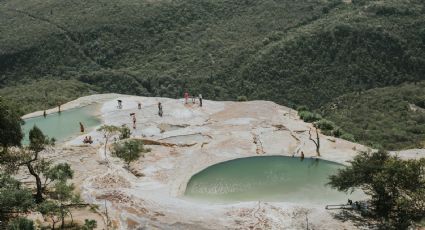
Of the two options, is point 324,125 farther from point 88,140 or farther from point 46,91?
point 46,91

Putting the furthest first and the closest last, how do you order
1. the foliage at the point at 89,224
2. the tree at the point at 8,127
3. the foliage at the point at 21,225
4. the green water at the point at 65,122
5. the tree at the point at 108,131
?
1. the green water at the point at 65,122
2. the tree at the point at 108,131
3. the tree at the point at 8,127
4. the foliage at the point at 89,224
5. the foliage at the point at 21,225

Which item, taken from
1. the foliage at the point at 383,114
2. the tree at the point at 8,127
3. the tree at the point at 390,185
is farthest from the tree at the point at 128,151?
the foliage at the point at 383,114

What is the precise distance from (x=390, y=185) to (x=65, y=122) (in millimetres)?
30530

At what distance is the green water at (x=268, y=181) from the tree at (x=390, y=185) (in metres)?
2.13

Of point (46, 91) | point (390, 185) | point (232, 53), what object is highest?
point (232, 53)

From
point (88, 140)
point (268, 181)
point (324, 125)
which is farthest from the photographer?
point (324, 125)

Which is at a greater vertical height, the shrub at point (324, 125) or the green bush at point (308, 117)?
the green bush at point (308, 117)

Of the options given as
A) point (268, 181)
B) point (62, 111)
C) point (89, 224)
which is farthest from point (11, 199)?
point (62, 111)

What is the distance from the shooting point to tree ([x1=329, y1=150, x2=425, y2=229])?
2344 centimetres

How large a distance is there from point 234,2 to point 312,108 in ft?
148

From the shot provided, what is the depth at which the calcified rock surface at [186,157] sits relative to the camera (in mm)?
23953

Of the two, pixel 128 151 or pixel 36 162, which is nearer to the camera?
pixel 36 162

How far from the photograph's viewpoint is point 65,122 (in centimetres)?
4522

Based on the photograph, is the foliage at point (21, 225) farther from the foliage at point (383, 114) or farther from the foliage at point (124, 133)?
the foliage at point (383, 114)
